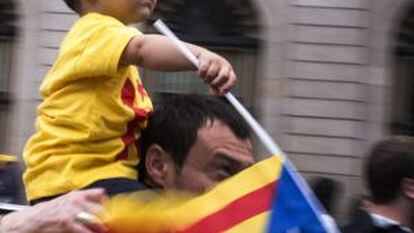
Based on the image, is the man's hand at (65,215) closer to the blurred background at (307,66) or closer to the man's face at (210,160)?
the man's face at (210,160)

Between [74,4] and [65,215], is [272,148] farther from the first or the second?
[74,4]

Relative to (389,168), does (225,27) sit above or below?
below

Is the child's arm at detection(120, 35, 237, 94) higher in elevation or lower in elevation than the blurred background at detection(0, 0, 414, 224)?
higher

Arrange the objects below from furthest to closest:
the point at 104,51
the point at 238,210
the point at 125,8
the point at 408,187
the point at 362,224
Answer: the point at 408,187 → the point at 362,224 → the point at 125,8 → the point at 104,51 → the point at 238,210

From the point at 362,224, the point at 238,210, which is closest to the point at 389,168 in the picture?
the point at 362,224

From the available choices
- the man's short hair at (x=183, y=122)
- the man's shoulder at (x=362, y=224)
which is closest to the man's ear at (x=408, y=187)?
the man's shoulder at (x=362, y=224)

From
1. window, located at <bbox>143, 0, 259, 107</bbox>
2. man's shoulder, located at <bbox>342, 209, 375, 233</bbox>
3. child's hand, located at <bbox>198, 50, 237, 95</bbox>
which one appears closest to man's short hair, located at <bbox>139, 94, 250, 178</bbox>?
child's hand, located at <bbox>198, 50, 237, 95</bbox>

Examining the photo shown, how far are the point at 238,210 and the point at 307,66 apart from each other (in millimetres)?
9751

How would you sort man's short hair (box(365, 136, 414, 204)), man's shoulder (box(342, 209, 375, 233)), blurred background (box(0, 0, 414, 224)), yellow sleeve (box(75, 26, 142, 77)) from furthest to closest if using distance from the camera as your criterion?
blurred background (box(0, 0, 414, 224)) < man's short hair (box(365, 136, 414, 204)) < man's shoulder (box(342, 209, 375, 233)) < yellow sleeve (box(75, 26, 142, 77))

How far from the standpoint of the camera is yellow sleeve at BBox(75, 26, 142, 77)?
2.06m

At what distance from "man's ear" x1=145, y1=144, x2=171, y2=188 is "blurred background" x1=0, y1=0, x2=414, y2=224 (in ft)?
29.5

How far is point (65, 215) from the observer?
71.0 inches

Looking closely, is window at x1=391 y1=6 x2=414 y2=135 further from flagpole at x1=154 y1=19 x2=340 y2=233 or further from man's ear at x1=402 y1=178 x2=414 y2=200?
flagpole at x1=154 y1=19 x2=340 y2=233

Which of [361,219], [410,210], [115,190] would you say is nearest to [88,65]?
[115,190]
